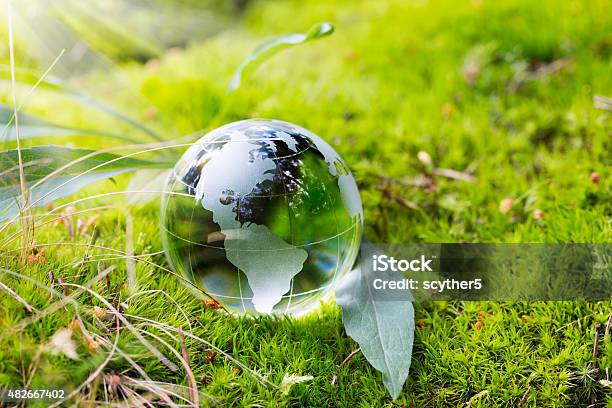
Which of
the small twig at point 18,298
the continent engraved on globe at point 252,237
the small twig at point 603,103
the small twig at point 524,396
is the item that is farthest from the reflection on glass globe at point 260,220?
the small twig at point 603,103

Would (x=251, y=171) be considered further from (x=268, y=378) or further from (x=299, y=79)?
(x=299, y=79)

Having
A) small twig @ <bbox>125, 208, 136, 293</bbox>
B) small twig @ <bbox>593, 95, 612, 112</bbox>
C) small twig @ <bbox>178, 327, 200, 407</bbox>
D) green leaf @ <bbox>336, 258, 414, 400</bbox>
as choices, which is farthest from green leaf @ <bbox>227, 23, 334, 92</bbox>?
small twig @ <bbox>593, 95, 612, 112</bbox>

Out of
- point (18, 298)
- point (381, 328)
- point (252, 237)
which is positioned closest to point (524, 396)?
point (381, 328)

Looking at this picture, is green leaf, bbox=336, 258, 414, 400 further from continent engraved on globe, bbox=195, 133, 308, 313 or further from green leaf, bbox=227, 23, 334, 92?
green leaf, bbox=227, 23, 334, 92

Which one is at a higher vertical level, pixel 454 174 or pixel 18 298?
pixel 18 298

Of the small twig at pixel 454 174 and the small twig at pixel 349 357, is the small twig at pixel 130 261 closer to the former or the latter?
the small twig at pixel 349 357

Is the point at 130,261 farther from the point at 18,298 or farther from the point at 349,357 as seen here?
the point at 349,357
